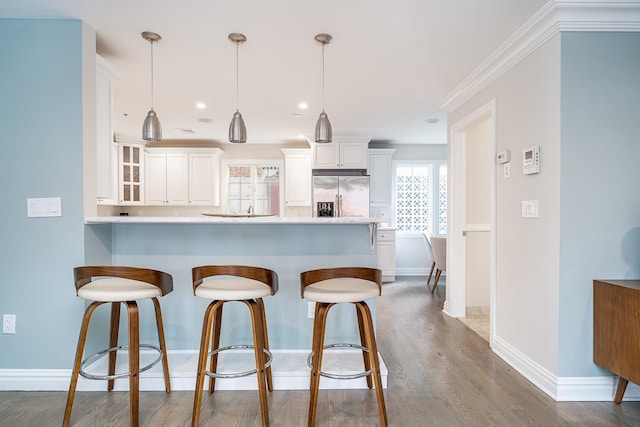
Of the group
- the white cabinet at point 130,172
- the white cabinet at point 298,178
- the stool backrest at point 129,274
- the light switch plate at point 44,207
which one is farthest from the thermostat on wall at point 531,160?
the white cabinet at point 130,172

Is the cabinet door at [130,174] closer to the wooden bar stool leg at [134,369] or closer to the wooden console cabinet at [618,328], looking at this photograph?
the wooden bar stool leg at [134,369]

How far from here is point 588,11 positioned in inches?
78.8

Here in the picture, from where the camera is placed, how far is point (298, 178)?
575cm

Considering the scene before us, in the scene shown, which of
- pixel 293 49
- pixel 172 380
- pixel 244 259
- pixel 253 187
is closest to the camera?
pixel 172 380

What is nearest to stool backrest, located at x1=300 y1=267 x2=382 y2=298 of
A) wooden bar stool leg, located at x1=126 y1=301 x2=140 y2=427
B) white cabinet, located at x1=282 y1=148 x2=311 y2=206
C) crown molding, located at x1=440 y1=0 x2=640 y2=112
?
wooden bar stool leg, located at x1=126 y1=301 x2=140 y2=427

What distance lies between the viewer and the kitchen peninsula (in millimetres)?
2438

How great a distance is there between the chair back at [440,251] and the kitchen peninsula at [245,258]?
243 cm

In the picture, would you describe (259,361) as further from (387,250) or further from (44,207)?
(387,250)

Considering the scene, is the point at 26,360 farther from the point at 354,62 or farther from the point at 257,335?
the point at 354,62

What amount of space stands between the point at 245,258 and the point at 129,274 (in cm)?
83

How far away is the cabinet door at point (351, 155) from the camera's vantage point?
5418 millimetres

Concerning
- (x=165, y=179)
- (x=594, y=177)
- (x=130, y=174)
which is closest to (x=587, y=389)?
(x=594, y=177)

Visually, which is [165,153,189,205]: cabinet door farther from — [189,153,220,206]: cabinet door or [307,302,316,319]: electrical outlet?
[307,302,316,319]: electrical outlet

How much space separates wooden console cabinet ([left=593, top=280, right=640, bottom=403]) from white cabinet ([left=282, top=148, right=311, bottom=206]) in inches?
167
